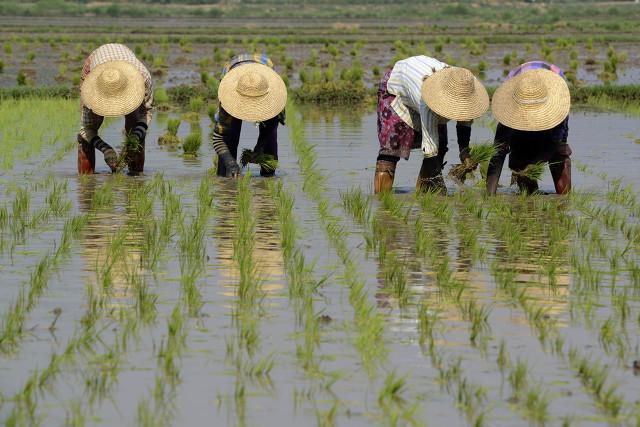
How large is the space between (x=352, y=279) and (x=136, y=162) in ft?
14.9

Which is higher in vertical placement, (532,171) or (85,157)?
(532,171)

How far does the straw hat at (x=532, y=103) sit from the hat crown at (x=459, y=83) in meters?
0.35

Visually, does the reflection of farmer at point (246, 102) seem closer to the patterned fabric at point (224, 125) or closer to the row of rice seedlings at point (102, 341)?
the patterned fabric at point (224, 125)

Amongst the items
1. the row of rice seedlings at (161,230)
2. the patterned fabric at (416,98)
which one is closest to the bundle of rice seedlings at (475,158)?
the patterned fabric at (416,98)

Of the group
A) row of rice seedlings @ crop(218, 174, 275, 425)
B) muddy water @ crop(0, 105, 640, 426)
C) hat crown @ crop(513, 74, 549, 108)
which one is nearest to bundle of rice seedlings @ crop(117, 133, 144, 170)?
muddy water @ crop(0, 105, 640, 426)

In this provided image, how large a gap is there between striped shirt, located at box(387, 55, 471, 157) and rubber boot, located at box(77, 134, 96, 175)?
2.73 metres

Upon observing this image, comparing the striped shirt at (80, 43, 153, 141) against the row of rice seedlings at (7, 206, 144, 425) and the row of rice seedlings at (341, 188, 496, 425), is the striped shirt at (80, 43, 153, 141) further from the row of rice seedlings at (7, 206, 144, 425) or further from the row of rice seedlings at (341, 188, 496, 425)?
the row of rice seedlings at (7, 206, 144, 425)

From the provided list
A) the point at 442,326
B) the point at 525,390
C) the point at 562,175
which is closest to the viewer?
the point at 525,390

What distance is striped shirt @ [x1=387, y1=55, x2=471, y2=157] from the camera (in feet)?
27.2

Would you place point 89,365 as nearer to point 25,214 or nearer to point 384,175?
point 25,214

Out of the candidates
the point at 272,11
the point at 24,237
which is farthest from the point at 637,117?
the point at 272,11

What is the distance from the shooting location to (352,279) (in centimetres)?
609

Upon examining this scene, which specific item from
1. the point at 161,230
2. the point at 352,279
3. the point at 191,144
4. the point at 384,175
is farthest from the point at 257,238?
the point at 191,144

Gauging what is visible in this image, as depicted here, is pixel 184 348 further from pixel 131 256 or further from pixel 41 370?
pixel 131 256
